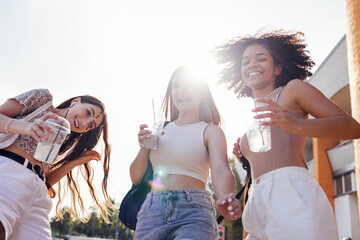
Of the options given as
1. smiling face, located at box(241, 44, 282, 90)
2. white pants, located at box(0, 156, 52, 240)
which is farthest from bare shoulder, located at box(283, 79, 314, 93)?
white pants, located at box(0, 156, 52, 240)

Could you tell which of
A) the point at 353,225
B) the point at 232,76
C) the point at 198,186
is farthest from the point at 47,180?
the point at 353,225

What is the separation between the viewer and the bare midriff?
250cm

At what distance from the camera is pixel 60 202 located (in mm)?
3949

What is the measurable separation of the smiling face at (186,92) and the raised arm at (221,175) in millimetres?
282

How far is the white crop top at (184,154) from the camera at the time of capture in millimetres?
2545

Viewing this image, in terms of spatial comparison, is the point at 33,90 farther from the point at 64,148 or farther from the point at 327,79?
the point at 327,79

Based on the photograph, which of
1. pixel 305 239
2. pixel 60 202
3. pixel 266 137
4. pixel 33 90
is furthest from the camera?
pixel 60 202

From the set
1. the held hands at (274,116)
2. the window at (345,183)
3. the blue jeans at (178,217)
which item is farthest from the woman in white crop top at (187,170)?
the window at (345,183)

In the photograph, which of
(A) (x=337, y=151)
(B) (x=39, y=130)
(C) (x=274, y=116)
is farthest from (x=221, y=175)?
(A) (x=337, y=151)

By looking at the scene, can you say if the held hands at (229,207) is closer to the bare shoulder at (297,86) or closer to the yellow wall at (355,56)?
the bare shoulder at (297,86)

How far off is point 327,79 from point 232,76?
700 inches

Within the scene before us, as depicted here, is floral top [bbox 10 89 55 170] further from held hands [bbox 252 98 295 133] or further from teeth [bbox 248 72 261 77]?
held hands [bbox 252 98 295 133]

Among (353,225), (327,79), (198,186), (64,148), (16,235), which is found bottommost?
(353,225)

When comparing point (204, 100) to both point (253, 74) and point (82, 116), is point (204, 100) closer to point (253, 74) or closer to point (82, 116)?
point (253, 74)
